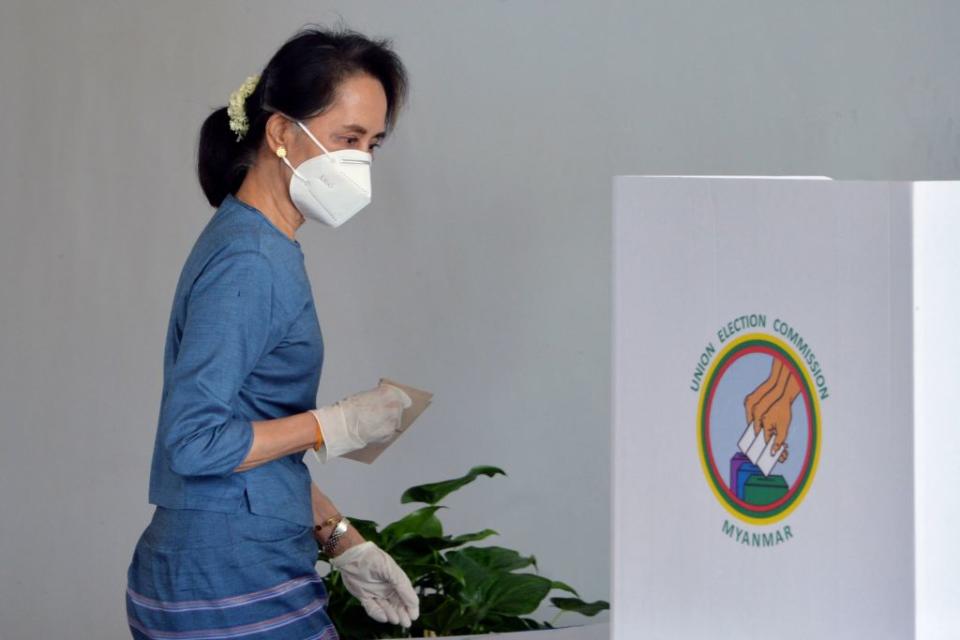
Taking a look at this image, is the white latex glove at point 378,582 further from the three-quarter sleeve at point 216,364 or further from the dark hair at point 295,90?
the dark hair at point 295,90

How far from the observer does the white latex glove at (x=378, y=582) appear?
5.08 ft

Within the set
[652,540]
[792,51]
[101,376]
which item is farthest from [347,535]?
[792,51]

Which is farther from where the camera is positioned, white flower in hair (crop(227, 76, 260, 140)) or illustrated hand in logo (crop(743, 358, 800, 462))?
white flower in hair (crop(227, 76, 260, 140))

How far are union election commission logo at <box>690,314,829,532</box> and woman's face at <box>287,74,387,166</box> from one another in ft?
2.23

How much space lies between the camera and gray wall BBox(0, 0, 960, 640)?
2764mm

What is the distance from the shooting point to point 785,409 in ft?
2.69

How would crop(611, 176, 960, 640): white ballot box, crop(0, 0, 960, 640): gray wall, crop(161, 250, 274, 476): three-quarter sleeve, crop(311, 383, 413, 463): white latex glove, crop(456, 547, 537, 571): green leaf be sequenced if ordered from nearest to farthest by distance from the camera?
crop(611, 176, 960, 640): white ballot box < crop(161, 250, 274, 476): three-quarter sleeve < crop(311, 383, 413, 463): white latex glove < crop(456, 547, 537, 571): green leaf < crop(0, 0, 960, 640): gray wall

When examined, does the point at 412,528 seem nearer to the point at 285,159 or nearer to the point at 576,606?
the point at 576,606

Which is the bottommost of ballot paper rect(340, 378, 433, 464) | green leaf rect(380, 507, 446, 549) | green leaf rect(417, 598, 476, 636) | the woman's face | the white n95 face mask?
green leaf rect(417, 598, 476, 636)

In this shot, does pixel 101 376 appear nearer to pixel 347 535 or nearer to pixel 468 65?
pixel 468 65

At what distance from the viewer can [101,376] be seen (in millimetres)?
2846

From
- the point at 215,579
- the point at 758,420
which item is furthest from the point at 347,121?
the point at 758,420

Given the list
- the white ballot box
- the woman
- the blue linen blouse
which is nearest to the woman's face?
the woman

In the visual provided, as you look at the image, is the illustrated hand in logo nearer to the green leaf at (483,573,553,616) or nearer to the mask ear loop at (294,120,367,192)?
the mask ear loop at (294,120,367,192)
